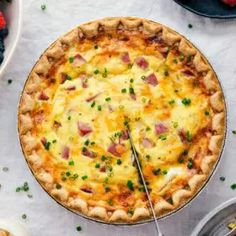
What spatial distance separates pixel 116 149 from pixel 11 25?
0.68m

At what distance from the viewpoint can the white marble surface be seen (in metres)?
3.64

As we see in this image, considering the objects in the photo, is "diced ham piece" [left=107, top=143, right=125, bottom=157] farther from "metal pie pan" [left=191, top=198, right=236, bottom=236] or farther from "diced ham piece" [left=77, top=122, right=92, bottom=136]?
"metal pie pan" [left=191, top=198, right=236, bottom=236]

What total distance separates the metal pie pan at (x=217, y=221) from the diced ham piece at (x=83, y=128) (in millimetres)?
609

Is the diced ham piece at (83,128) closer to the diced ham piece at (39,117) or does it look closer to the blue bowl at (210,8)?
the diced ham piece at (39,117)

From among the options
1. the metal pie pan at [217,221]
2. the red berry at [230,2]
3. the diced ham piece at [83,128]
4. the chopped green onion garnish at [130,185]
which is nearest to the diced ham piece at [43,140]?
the diced ham piece at [83,128]

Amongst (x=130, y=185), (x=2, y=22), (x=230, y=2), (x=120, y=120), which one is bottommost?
(x=130, y=185)

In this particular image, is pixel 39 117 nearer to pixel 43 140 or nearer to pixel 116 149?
pixel 43 140

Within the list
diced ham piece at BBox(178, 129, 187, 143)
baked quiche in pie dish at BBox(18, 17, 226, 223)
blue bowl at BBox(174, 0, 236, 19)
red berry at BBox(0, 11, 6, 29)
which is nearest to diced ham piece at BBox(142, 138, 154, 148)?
baked quiche in pie dish at BBox(18, 17, 226, 223)

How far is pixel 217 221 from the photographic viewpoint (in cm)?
349

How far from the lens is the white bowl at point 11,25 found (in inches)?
134

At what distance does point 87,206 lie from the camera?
3.40m

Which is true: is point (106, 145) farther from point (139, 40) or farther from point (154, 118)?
point (139, 40)

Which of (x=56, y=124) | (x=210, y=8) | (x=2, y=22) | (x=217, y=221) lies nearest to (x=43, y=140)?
(x=56, y=124)

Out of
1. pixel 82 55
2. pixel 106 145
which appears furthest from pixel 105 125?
pixel 82 55
